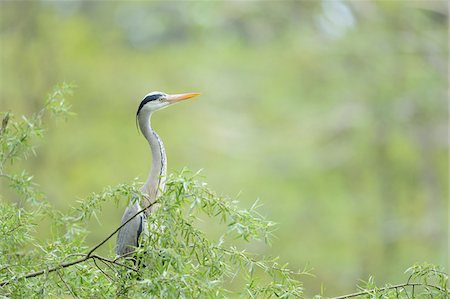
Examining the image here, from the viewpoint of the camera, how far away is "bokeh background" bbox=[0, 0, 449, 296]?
12.7 meters

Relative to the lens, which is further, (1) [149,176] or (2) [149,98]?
(2) [149,98]

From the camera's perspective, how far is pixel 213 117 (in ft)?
47.6

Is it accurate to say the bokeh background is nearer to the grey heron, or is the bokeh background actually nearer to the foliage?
the grey heron

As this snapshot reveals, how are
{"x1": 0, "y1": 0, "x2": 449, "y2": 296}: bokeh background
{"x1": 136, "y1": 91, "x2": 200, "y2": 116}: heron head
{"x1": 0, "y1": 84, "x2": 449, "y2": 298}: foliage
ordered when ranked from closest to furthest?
{"x1": 0, "y1": 84, "x2": 449, "y2": 298}: foliage, {"x1": 136, "y1": 91, "x2": 200, "y2": 116}: heron head, {"x1": 0, "y1": 0, "x2": 449, "y2": 296}: bokeh background

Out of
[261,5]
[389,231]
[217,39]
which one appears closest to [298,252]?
[389,231]

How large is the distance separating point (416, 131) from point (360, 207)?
1711 mm

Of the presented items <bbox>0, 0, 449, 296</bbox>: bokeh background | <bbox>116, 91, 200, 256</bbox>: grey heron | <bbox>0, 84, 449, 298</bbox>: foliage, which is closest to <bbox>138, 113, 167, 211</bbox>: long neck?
<bbox>116, 91, 200, 256</bbox>: grey heron

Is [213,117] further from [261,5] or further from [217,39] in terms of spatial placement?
[217,39]

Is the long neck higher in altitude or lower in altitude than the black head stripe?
lower

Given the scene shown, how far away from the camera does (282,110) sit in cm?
1784

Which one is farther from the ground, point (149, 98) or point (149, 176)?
point (149, 98)

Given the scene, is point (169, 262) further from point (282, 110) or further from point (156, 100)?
point (282, 110)

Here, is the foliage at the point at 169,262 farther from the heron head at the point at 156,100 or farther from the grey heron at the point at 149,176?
the heron head at the point at 156,100

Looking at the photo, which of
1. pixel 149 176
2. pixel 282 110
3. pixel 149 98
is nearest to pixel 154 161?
pixel 149 176
